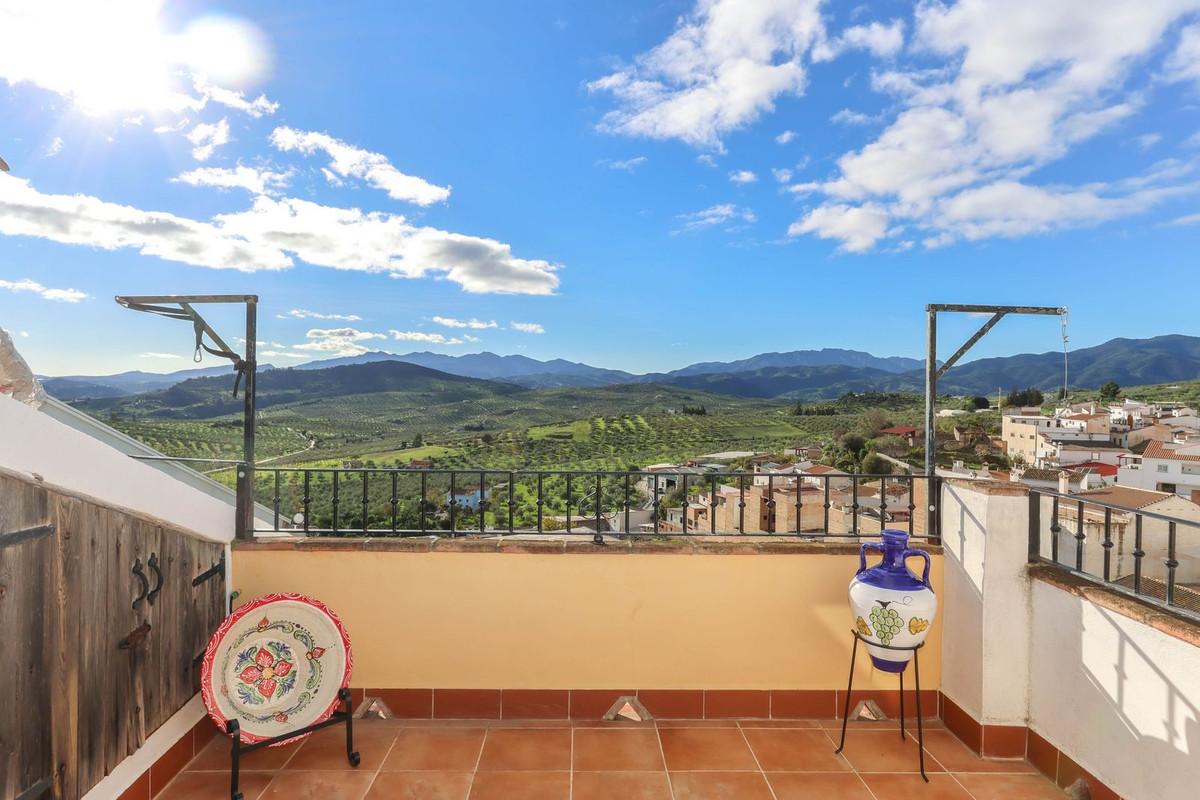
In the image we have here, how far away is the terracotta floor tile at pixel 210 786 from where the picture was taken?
6.56 feet

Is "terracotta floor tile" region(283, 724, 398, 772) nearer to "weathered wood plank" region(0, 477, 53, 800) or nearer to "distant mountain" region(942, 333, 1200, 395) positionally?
"weathered wood plank" region(0, 477, 53, 800)

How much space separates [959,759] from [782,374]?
42.7 m

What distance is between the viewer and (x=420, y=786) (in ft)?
6.72

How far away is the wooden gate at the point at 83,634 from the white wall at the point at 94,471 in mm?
45

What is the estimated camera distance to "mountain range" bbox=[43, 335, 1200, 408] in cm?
420

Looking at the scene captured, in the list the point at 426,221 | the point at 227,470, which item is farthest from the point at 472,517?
the point at 426,221

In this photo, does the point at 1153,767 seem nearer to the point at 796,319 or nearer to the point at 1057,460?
the point at 1057,460

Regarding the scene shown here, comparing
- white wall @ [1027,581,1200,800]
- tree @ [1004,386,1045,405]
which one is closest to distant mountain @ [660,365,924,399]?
tree @ [1004,386,1045,405]

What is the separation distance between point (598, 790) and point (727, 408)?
59.0 feet

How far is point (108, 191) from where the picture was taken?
3.87 metres

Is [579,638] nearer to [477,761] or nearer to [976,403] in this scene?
[477,761]

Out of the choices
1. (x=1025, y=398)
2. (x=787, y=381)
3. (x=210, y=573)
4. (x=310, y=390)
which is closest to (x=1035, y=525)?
(x=210, y=573)

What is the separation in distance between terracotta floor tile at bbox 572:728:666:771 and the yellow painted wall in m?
0.21

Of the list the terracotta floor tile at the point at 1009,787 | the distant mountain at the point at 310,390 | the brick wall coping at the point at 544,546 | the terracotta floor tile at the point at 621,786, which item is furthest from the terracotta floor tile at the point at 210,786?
the terracotta floor tile at the point at 1009,787
